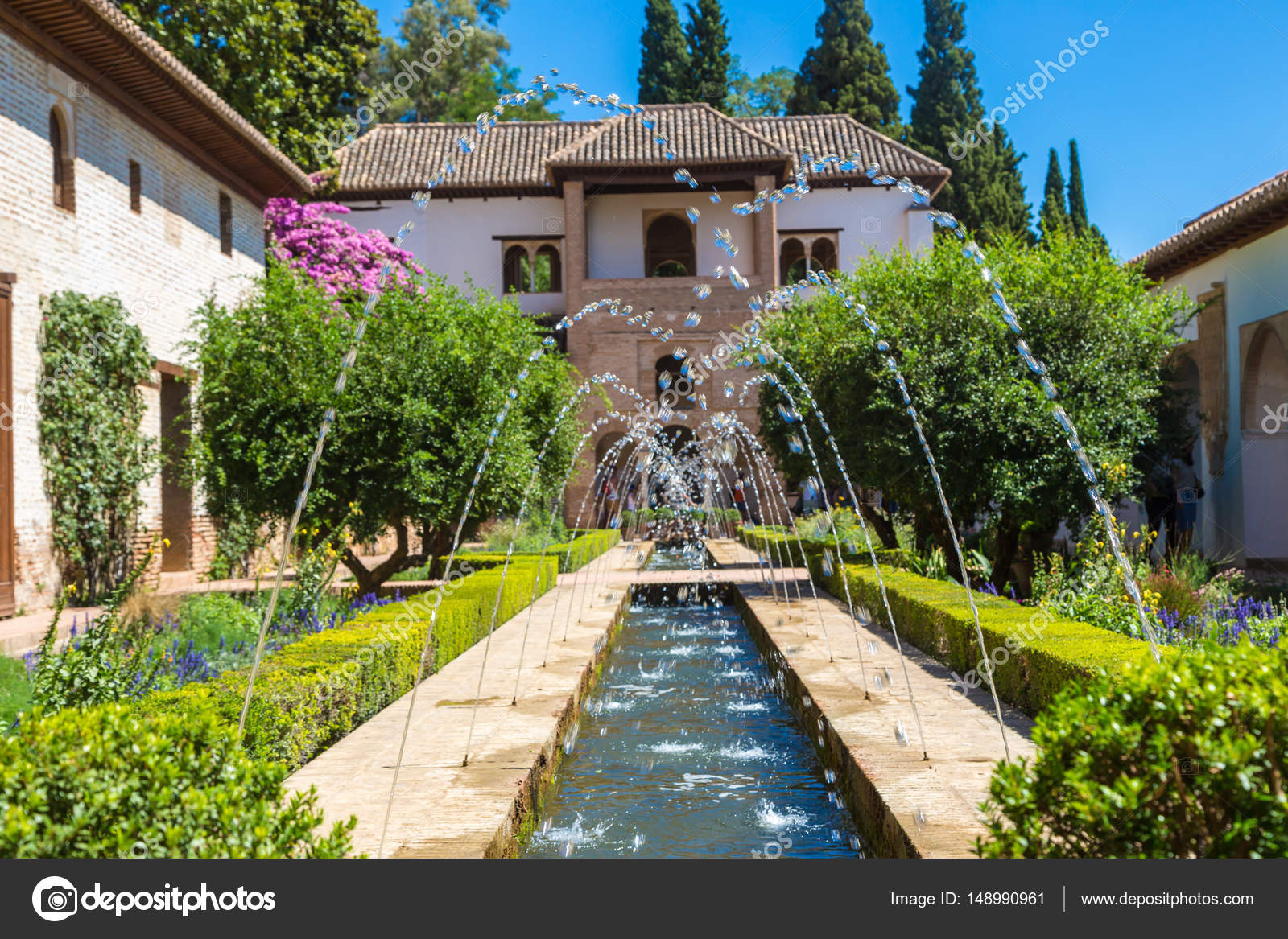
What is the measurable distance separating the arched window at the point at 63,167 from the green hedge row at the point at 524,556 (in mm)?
5841

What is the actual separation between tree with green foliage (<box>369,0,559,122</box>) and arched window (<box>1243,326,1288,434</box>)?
3079 centimetres

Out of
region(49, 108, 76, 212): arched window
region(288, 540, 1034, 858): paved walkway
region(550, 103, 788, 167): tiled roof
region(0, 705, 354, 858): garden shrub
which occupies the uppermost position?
region(550, 103, 788, 167): tiled roof

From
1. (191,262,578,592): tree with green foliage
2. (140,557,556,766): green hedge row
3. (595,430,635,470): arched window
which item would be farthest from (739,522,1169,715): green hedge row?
(595,430,635,470): arched window

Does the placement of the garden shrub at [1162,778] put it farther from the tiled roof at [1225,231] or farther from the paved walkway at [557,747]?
the tiled roof at [1225,231]

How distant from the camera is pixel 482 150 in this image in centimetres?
3078

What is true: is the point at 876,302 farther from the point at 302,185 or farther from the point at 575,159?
the point at 575,159

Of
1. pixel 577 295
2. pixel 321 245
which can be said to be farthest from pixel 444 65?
pixel 321 245

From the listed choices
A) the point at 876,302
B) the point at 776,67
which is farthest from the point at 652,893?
the point at 776,67

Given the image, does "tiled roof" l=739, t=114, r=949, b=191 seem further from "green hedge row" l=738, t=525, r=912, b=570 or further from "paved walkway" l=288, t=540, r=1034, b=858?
"paved walkway" l=288, t=540, r=1034, b=858

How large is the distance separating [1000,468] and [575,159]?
66.1 ft

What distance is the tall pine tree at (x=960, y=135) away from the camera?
118 ft

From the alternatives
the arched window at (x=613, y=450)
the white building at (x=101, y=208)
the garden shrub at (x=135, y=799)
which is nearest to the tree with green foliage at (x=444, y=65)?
the arched window at (x=613, y=450)

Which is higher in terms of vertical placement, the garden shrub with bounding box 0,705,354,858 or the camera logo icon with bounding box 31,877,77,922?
the garden shrub with bounding box 0,705,354,858

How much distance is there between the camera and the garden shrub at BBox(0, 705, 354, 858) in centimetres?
244
